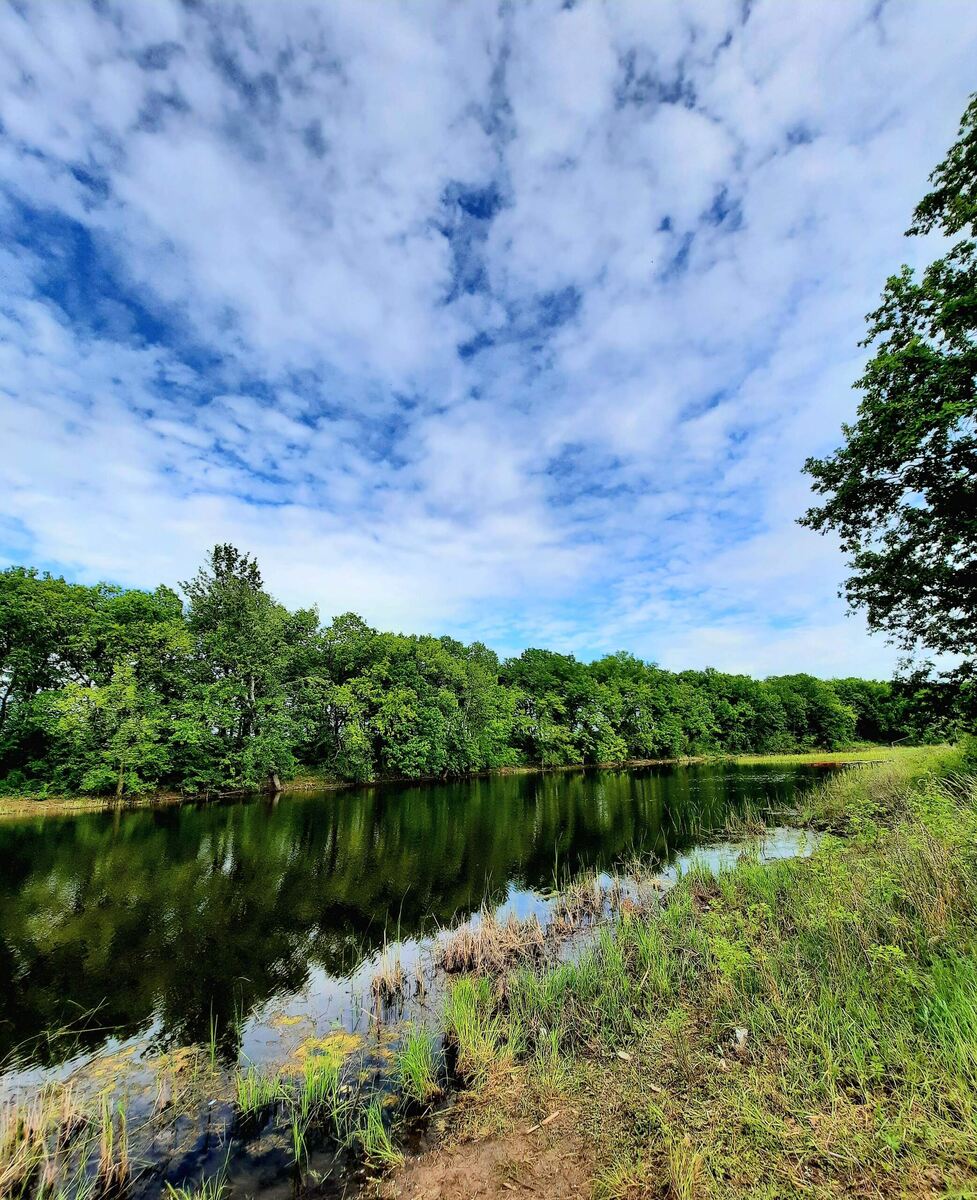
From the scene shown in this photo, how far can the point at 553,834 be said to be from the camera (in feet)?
78.5

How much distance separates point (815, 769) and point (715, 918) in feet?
172

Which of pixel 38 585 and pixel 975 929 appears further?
pixel 38 585

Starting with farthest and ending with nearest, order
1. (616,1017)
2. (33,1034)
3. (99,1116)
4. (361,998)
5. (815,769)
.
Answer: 1. (815,769)
2. (361,998)
3. (33,1034)
4. (616,1017)
5. (99,1116)

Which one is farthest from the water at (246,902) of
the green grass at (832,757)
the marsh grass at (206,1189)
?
the green grass at (832,757)

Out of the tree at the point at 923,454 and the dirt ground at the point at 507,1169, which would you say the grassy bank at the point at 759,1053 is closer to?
the dirt ground at the point at 507,1169

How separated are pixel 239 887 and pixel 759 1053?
1546cm

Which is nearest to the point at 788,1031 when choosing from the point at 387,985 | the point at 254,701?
the point at 387,985

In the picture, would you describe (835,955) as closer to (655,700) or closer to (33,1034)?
(33,1034)

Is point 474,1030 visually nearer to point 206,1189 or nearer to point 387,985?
point 387,985

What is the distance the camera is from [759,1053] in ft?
17.1

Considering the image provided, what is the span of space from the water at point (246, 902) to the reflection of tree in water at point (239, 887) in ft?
0.19

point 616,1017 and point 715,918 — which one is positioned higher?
point 715,918

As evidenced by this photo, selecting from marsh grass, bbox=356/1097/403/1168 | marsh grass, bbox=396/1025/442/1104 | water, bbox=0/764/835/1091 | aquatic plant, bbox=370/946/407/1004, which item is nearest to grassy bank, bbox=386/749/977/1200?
marsh grass, bbox=356/1097/403/1168

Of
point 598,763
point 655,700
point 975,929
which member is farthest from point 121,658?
point 655,700
